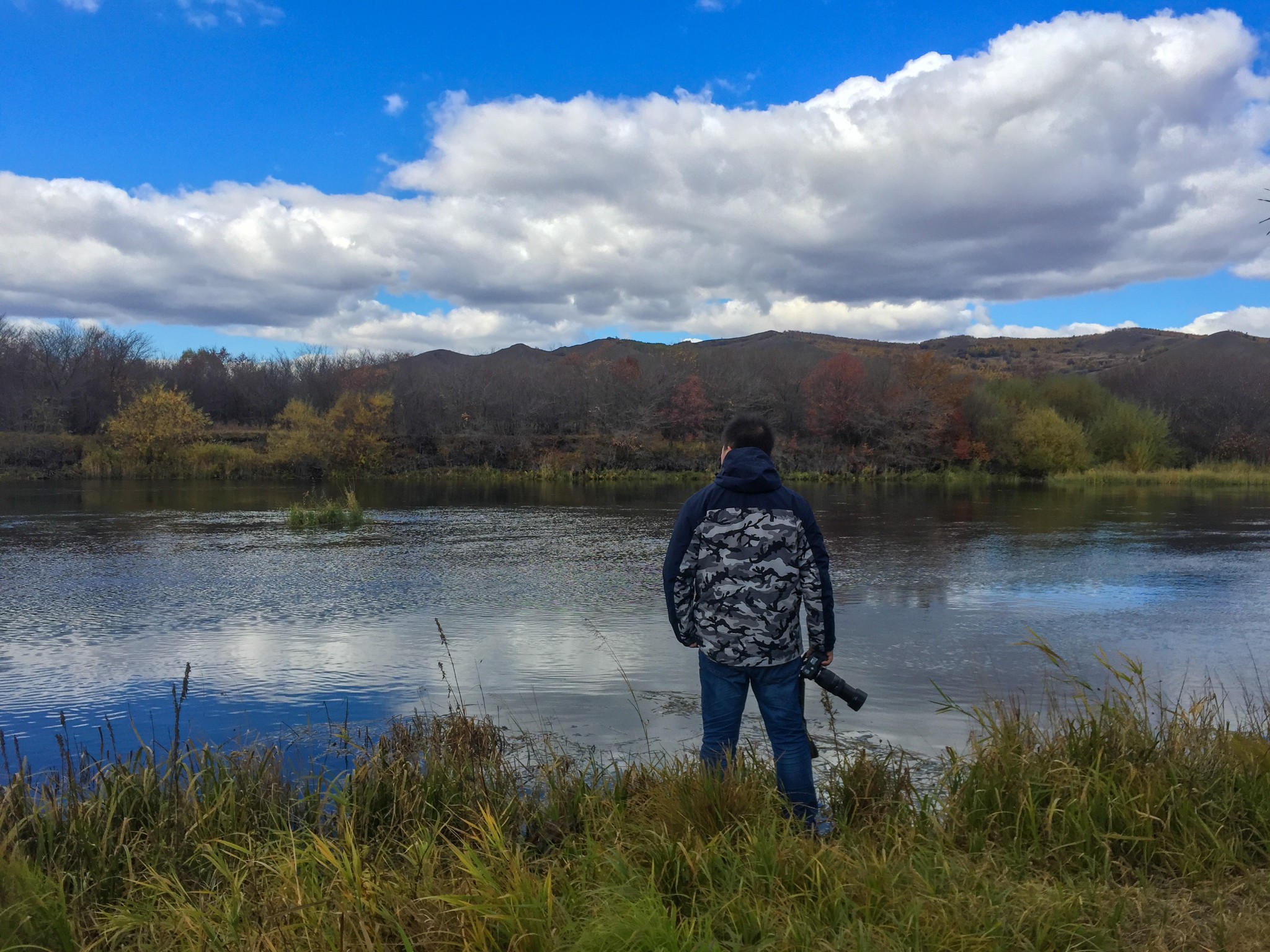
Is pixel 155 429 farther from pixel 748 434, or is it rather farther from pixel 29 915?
pixel 748 434

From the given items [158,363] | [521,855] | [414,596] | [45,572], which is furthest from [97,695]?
[158,363]

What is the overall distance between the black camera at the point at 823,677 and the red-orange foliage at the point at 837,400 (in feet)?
158

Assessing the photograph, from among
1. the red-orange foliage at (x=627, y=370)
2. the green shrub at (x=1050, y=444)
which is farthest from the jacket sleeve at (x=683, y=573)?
the red-orange foliage at (x=627, y=370)

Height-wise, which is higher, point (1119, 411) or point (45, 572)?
point (1119, 411)

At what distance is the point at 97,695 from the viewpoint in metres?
7.88

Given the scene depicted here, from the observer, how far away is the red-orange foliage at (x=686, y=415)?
5316cm

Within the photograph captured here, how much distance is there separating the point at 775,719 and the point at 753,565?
0.80 meters

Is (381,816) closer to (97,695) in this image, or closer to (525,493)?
(97,695)

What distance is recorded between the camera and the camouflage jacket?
4375 millimetres

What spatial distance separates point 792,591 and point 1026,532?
19.4 meters

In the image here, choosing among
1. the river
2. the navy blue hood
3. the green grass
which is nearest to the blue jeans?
the navy blue hood

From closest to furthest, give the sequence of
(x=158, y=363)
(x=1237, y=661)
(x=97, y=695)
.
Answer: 1. (x=97, y=695)
2. (x=1237, y=661)
3. (x=158, y=363)

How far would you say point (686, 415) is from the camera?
53.2 meters

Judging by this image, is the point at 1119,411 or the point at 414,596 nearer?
the point at 414,596
